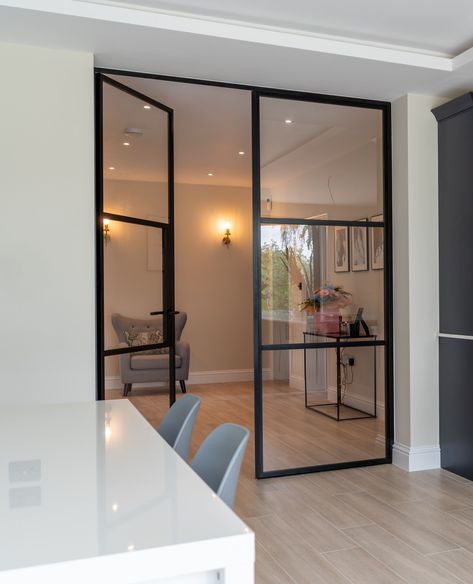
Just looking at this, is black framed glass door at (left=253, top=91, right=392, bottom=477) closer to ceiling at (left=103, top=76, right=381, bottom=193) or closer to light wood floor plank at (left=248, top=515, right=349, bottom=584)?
ceiling at (left=103, top=76, right=381, bottom=193)

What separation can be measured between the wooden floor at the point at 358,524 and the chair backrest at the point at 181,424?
0.83 metres

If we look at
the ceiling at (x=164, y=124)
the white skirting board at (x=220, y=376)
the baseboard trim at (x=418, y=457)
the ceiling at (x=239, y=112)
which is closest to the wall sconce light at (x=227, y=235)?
the white skirting board at (x=220, y=376)

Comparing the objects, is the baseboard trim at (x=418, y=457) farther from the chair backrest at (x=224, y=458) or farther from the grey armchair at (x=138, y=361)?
the chair backrest at (x=224, y=458)

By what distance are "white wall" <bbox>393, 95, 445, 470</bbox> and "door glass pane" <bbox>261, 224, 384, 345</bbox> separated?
30cm

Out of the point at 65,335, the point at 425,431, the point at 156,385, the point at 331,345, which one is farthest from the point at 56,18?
the point at 425,431

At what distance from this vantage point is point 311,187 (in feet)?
13.1

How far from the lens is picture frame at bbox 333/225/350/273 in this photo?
4.04m

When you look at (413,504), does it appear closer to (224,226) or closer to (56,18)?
(56,18)

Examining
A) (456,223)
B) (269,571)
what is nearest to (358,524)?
(269,571)

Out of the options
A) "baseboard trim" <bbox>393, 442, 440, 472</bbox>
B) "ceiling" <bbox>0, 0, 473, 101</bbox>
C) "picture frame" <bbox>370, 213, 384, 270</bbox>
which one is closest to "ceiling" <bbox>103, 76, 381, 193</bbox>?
"ceiling" <bbox>0, 0, 473, 101</bbox>

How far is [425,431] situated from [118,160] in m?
2.77

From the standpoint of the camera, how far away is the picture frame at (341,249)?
404 centimetres

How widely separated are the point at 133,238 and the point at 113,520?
271 cm

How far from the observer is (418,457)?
4039 millimetres
